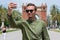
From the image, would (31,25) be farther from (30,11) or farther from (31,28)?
(30,11)

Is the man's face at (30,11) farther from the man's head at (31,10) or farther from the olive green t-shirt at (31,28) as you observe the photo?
the olive green t-shirt at (31,28)

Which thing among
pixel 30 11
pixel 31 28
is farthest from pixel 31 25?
pixel 30 11

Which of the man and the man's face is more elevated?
the man's face

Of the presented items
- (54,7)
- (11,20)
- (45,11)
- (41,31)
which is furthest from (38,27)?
(54,7)

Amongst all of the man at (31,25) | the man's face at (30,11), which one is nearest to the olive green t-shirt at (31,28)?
the man at (31,25)

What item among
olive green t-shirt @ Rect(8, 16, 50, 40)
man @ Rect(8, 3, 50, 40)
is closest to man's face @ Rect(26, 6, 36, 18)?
man @ Rect(8, 3, 50, 40)

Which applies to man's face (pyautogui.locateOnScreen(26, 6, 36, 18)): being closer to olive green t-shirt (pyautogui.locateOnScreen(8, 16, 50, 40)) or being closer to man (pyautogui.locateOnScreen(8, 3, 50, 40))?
man (pyautogui.locateOnScreen(8, 3, 50, 40))

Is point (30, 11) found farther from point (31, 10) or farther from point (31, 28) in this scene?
point (31, 28)

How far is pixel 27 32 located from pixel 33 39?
0.11m

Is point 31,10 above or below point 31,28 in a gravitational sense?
above

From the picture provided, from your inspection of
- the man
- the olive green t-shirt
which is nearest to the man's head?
the man

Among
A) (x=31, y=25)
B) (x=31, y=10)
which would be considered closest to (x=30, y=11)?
(x=31, y=10)

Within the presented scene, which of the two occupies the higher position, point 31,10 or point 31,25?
point 31,10

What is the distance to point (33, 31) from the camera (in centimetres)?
345
